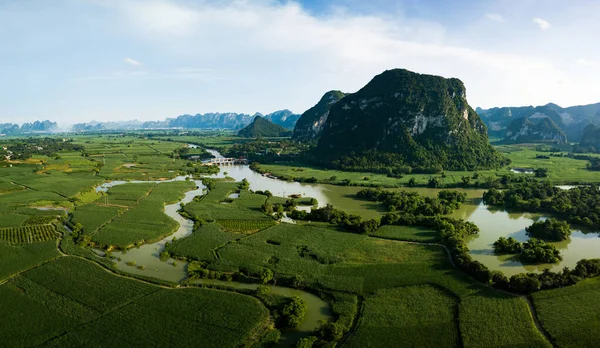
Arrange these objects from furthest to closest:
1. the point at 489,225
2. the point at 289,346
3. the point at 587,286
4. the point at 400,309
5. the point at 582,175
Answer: the point at 582,175 < the point at 489,225 < the point at 587,286 < the point at 400,309 < the point at 289,346

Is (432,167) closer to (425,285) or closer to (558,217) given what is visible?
(558,217)

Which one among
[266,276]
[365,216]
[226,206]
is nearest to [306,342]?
[266,276]

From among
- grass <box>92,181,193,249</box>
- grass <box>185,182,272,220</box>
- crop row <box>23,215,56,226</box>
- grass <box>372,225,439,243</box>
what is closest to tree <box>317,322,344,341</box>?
grass <box>372,225,439,243</box>

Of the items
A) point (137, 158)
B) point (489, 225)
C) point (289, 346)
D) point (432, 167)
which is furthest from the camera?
point (137, 158)

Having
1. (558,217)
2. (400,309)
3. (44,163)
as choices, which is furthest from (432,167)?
(44,163)

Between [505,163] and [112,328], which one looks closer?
[112,328]

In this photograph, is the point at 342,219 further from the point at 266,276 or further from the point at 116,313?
the point at 116,313
